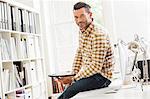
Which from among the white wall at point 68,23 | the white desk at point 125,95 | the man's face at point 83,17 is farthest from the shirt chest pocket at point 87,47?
the white wall at point 68,23

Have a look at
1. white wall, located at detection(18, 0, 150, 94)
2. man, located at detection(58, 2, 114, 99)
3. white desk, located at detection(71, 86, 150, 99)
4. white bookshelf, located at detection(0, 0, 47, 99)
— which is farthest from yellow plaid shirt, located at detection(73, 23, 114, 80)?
white wall, located at detection(18, 0, 150, 94)

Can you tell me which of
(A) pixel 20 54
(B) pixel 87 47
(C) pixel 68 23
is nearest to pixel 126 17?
(C) pixel 68 23

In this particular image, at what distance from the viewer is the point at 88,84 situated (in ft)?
7.14

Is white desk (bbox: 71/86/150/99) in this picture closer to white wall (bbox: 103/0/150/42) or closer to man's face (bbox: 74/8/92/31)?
man's face (bbox: 74/8/92/31)

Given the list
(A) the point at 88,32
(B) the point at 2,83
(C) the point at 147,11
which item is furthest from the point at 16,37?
(C) the point at 147,11

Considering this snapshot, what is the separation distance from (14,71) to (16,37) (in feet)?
1.55

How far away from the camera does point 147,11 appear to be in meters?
4.08

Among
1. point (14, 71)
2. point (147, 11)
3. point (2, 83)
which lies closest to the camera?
point (2, 83)

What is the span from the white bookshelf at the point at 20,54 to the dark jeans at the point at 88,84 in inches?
44.1

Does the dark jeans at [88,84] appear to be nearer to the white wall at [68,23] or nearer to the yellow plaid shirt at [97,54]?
the yellow plaid shirt at [97,54]

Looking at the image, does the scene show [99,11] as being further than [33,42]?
Yes

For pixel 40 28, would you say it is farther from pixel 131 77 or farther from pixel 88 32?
pixel 131 77

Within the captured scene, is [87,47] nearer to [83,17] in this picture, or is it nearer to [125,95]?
[83,17]

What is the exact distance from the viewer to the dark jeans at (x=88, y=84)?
2.17 metres
